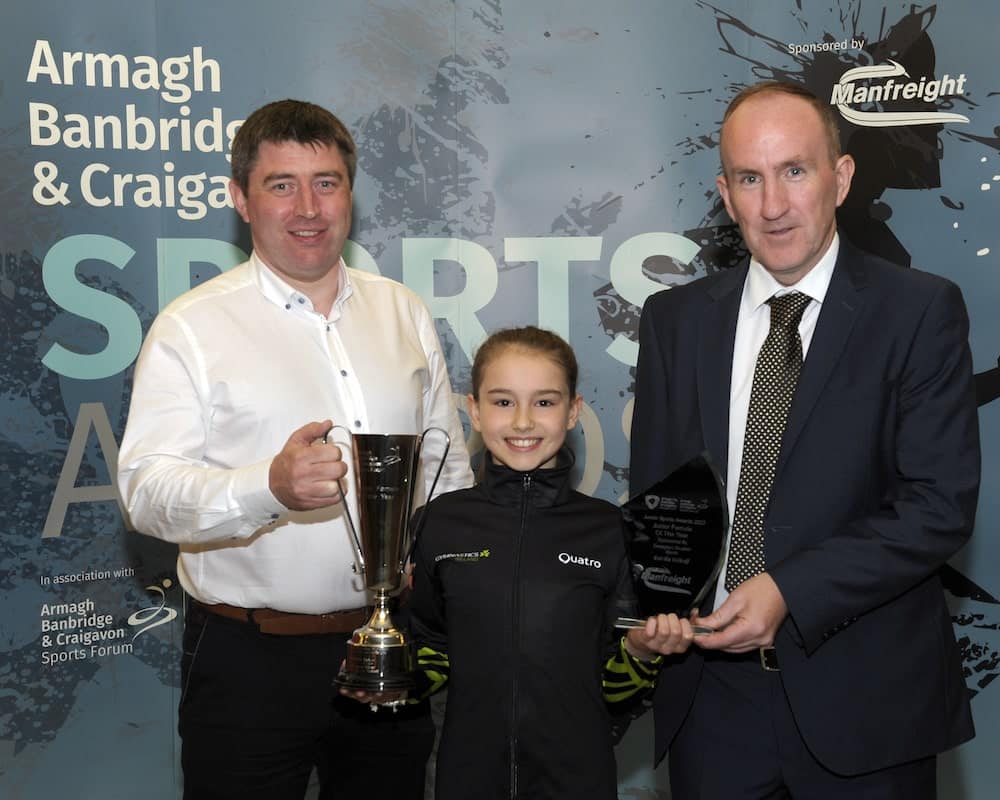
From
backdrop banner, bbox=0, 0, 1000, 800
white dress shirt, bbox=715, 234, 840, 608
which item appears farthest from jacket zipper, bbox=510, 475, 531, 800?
backdrop banner, bbox=0, 0, 1000, 800

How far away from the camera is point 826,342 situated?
7.27ft

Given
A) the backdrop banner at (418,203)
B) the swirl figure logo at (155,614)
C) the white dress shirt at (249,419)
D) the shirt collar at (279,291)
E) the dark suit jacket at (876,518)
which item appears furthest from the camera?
the swirl figure logo at (155,614)

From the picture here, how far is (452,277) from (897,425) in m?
2.27

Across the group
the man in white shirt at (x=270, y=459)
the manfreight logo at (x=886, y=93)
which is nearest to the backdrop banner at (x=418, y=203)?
the manfreight logo at (x=886, y=93)

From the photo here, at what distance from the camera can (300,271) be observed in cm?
273

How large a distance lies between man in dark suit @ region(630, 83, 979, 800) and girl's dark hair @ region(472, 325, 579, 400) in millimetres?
417

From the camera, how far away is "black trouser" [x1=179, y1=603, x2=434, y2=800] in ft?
8.50

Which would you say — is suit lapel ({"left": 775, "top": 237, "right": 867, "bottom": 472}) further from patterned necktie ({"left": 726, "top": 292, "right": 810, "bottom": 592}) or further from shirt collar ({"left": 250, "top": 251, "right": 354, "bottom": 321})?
shirt collar ({"left": 250, "top": 251, "right": 354, "bottom": 321})

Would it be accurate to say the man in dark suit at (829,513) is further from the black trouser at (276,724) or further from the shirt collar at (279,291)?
the shirt collar at (279,291)

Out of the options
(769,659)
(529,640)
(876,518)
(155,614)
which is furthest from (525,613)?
(155,614)

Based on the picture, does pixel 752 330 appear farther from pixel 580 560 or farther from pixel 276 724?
pixel 276 724

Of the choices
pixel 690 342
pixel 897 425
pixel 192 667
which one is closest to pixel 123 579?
pixel 192 667

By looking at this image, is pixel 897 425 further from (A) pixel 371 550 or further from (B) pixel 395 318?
(B) pixel 395 318

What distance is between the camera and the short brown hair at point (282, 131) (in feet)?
8.81
